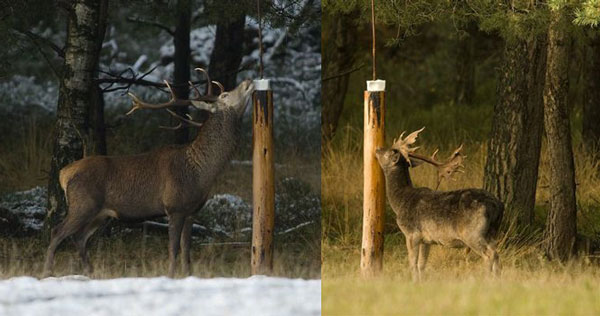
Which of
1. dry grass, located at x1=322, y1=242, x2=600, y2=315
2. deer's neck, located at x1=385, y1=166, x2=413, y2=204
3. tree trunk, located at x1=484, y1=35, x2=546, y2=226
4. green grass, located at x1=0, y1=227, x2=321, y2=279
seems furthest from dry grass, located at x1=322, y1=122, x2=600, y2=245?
deer's neck, located at x1=385, y1=166, x2=413, y2=204

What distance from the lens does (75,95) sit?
38.9ft

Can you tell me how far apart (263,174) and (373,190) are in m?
0.82

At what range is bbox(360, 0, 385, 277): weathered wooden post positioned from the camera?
933 centimetres

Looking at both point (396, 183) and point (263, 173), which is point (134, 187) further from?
point (396, 183)

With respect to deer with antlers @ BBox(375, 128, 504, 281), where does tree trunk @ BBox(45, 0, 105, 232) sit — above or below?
above

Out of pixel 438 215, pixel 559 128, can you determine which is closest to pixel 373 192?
pixel 438 215

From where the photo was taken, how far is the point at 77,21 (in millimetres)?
11852

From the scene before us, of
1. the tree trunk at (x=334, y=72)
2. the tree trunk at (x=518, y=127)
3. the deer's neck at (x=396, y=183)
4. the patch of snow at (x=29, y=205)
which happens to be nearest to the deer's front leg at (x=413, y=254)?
the deer's neck at (x=396, y=183)

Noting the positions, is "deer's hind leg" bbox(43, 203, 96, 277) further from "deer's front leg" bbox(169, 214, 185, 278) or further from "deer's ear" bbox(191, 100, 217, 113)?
"deer's ear" bbox(191, 100, 217, 113)

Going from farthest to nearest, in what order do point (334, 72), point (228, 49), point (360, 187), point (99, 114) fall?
point (228, 49), point (334, 72), point (360, 187), point (99, 114)

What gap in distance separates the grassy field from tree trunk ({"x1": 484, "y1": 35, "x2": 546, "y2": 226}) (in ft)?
1.10

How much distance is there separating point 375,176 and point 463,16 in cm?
247

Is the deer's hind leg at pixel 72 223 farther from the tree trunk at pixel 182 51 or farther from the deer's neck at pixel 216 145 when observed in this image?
the tree trunk at pixel 182 51

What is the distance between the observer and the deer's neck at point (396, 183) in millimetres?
9656
